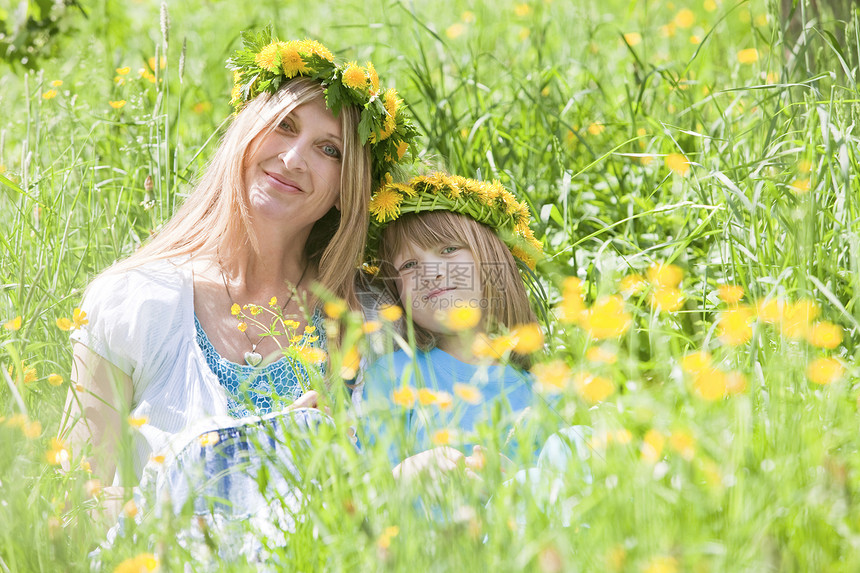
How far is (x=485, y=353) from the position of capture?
129cm

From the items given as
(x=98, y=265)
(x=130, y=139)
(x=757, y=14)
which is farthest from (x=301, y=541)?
(x=757, y=14)

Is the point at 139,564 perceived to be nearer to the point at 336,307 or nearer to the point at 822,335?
the point at 336,307

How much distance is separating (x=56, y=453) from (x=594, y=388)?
3.03ft

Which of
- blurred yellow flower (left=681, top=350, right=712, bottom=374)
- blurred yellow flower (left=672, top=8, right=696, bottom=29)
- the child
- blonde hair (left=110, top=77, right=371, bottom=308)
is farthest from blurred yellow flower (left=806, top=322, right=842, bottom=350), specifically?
blurred yellow flower (left=672, top=8, right=696, bottom=29)

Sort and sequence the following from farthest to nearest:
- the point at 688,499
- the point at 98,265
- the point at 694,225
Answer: the point at 694,225 → the point at 98,265 → the point at 688,499

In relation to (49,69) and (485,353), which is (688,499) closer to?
(485,353)

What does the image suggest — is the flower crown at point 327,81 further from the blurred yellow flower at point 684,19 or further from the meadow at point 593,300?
the blurred yellow flower at point 684,19

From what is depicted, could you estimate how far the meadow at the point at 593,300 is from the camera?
114cm

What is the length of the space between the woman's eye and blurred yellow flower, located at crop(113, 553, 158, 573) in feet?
3.87

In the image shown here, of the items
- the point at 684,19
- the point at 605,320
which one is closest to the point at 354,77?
the point at 605,320

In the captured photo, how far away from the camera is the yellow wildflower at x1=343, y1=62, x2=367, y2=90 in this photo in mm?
2127

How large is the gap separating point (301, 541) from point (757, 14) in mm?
4409

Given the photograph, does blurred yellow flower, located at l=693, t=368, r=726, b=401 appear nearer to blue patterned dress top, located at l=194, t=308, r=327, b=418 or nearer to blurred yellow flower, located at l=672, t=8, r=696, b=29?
blue patterned dress top, located at l=194, t=308, r=327, b=418

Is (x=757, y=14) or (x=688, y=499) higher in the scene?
(x=757, y=14)
